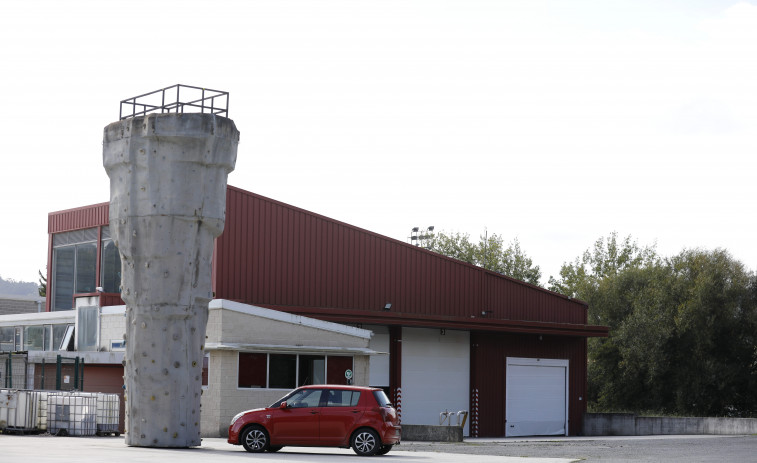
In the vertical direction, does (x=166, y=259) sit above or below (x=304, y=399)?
above

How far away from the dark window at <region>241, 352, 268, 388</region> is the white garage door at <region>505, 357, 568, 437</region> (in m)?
13.5

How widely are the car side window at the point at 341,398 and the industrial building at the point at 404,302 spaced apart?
9.57m

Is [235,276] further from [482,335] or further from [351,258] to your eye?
[482,335]

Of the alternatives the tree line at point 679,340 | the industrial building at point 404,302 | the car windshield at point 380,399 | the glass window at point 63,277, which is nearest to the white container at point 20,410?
the industrial building at point 404,302

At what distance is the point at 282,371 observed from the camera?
1172 inches

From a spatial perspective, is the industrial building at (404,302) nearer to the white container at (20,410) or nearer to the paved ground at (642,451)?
the paved ground at (642,451)

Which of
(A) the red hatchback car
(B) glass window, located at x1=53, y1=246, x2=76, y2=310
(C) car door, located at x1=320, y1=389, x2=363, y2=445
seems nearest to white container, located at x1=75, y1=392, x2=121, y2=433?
(A) the red hatchback car

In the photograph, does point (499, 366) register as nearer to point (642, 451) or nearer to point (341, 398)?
point (642, 451)

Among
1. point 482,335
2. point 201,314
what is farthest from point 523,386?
point 201,314

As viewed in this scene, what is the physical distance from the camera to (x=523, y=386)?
4034cm

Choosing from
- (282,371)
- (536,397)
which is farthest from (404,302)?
(282,371)

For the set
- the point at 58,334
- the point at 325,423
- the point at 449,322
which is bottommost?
the point at 325,423

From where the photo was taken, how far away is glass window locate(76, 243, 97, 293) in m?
36.2

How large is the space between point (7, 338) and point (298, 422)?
20776mm
